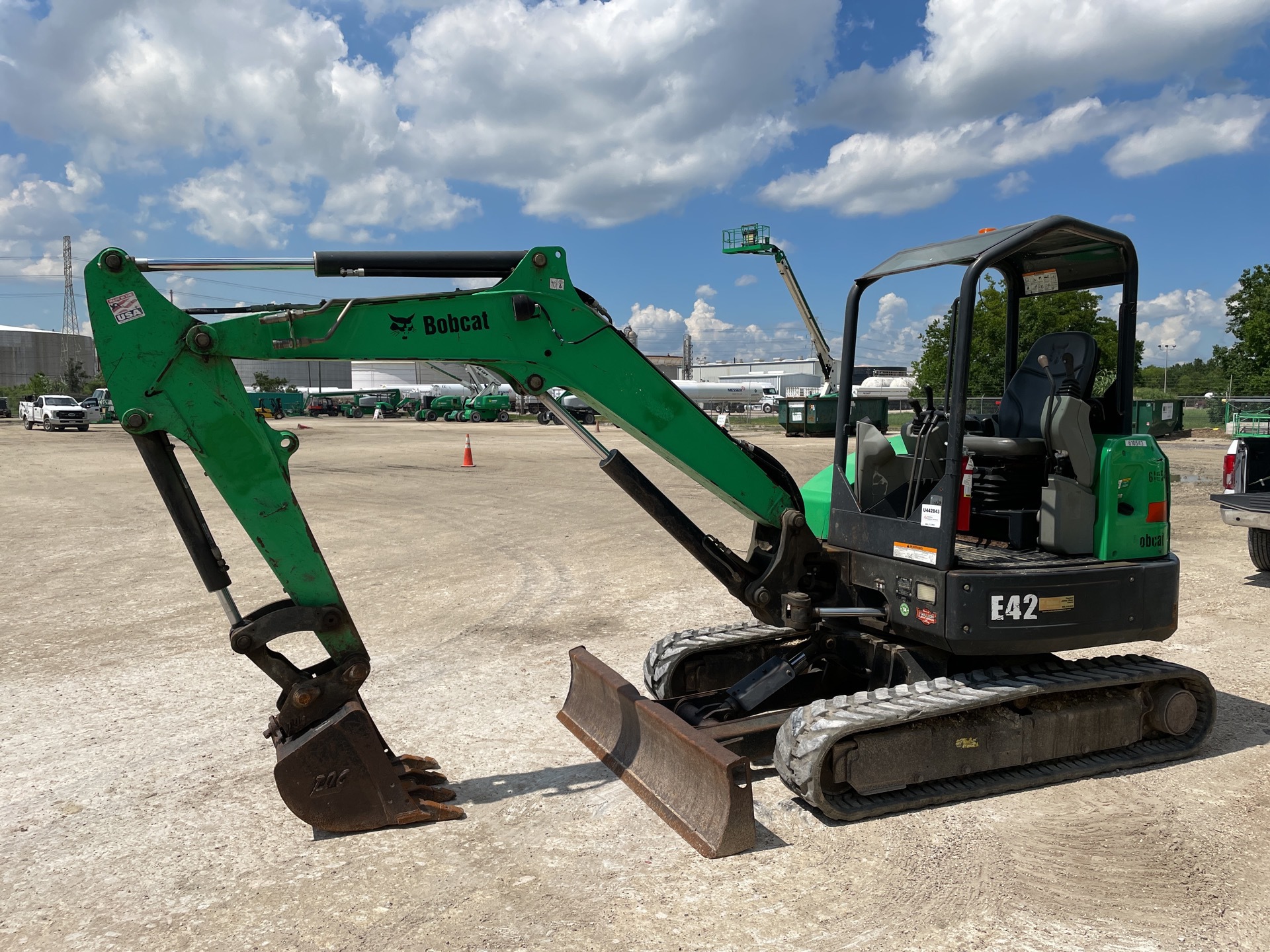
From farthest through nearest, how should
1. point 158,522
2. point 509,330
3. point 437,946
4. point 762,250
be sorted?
1. point 762,250
2. point 158,522
3. point 509,330
4. point 437,946

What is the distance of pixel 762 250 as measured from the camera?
2057 inches

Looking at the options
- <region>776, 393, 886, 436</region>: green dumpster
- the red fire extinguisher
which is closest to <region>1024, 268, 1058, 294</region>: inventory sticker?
the red fire extinguisher

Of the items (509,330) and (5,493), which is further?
(5,493)

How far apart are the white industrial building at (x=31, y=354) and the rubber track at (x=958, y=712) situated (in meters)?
124

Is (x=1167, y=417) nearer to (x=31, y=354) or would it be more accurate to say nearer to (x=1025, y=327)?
(x=1025, y=327)

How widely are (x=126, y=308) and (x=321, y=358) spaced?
0.88 meters

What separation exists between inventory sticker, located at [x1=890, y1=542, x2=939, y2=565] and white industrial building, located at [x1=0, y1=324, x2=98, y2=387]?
123658mm

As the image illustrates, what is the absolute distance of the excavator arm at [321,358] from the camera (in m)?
4.45

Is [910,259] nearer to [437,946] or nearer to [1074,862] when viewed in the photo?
[1074,862]

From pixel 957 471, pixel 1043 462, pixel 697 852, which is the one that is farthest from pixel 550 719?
pixel 1043 462

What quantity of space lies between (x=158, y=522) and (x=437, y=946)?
1300 centimetres

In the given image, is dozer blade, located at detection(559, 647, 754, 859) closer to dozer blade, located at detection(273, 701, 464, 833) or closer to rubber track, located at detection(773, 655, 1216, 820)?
rubber track, located at detection(773, 655, 1216, 820)

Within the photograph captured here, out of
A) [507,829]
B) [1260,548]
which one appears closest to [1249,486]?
[1260,548]

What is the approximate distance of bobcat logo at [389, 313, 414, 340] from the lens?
15.6ft
